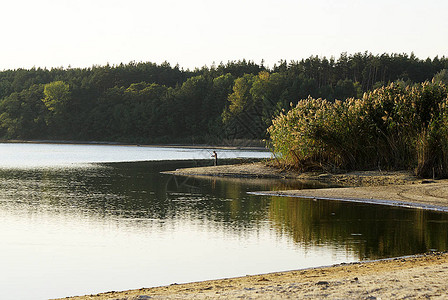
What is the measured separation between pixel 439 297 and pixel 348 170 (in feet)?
85.5

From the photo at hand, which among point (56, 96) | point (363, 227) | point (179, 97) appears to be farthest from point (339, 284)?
point (56, 96)

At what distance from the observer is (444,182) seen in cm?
2544

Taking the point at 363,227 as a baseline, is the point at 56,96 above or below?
above

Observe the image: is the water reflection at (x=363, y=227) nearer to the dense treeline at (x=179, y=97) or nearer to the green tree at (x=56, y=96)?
the dense treeline at (x=179, y=97)

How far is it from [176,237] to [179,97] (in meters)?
117

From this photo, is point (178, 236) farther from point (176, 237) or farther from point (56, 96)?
point (56, 96)

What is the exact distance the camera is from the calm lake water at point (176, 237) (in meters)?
10.8

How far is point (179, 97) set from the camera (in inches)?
5143

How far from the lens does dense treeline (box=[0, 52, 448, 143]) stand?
119m

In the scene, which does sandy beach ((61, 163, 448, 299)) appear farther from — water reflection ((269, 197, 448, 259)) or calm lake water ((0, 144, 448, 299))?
water reflection ((269, 197, 448, 259))

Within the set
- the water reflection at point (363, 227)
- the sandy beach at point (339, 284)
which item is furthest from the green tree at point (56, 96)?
the sandy beach at point (339, 284)

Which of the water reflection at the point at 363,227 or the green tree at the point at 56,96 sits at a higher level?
the green tree at the point at 56,96

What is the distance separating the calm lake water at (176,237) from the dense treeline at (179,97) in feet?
271

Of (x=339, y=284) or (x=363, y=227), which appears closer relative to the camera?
(x=339, y=284)
